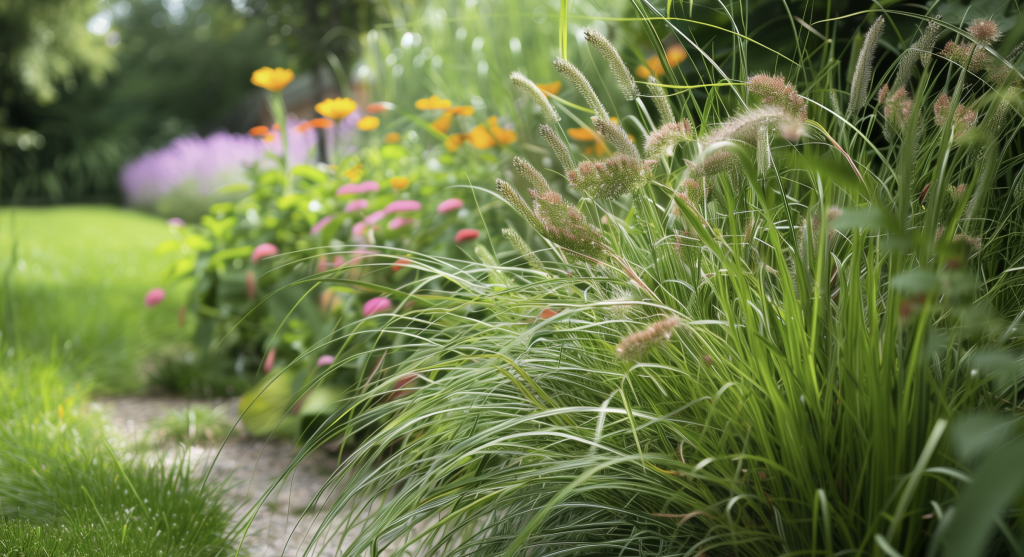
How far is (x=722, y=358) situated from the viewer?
897 mm

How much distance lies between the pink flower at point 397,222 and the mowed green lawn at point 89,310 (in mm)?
1423

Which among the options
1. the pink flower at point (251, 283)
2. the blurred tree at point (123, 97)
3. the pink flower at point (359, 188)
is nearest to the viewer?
the pink flower at point (359, 188)

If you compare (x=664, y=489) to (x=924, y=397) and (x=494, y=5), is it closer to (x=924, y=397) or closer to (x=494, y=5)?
(x=924, y=397)

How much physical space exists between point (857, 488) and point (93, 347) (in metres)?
3.17

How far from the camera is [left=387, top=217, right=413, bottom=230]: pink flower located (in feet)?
6.85

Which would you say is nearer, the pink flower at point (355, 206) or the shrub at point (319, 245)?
the shrub at point (319, 245)

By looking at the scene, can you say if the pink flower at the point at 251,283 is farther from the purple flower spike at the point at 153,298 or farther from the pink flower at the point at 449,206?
the pink flower at the point at 449,206

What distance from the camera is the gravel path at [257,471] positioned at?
1479 millimetres

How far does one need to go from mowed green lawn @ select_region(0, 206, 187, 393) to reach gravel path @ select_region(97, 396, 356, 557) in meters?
0.25

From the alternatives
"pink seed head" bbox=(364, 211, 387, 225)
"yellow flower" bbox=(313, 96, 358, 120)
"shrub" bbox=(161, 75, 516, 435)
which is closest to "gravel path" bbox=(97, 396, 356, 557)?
"shrub" bbox=(161, 75, 516, 435)

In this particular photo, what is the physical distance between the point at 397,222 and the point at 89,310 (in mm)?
2166

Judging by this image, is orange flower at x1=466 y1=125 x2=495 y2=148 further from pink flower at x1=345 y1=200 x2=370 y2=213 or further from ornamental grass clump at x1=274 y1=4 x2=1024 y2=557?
ornamental grass clump at x1=274 y1=4 x2=1024 y2=557

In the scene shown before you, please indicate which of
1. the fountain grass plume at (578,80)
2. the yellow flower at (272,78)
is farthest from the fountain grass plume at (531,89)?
the yellow flower at (272,78)

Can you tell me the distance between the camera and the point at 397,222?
2098 millimetres
